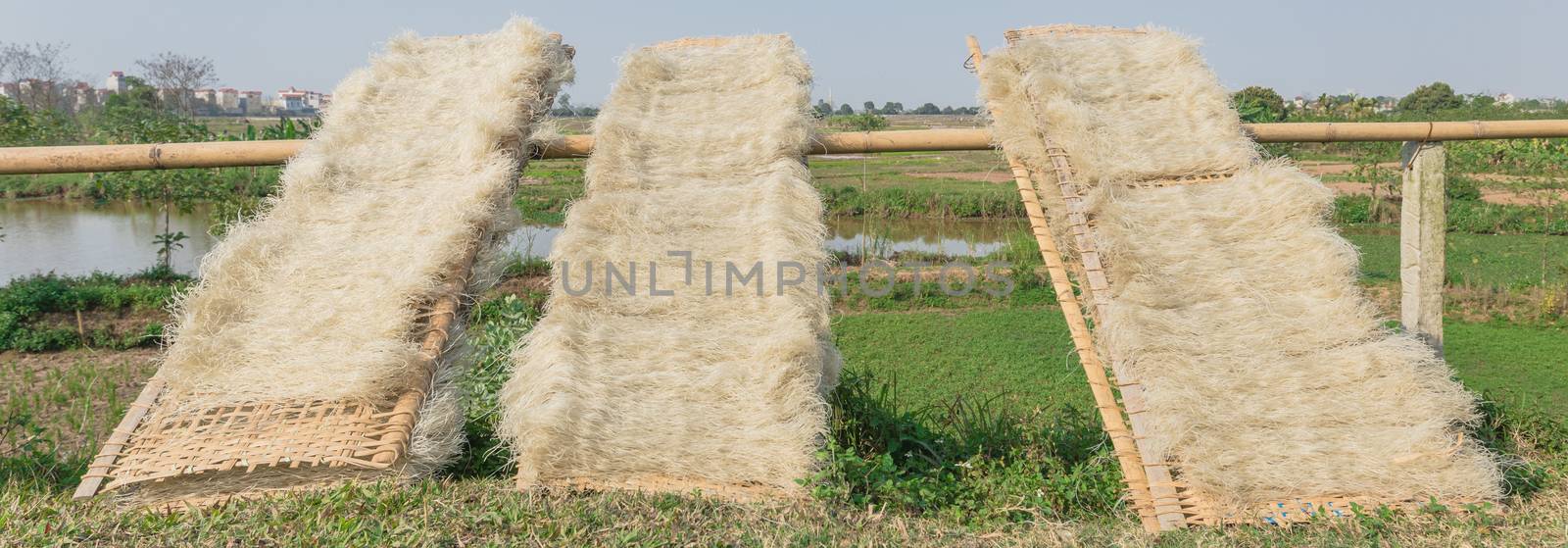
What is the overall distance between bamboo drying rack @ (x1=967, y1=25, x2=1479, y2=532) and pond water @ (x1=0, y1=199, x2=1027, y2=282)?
27.1 feet

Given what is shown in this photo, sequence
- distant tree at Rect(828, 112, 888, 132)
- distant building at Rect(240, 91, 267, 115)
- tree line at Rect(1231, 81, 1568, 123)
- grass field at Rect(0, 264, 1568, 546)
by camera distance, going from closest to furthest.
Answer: grass field at Rect(0, 264, 1568, 546)
distant tree at Rect(828, 112, 888, 132)
tree line at Rect(1231, 81, 1568, 123)
distant building at Rect(240, 91, 267, 115)

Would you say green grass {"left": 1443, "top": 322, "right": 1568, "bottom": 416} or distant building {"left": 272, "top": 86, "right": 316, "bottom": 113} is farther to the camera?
distant building {"left": 272, "top": 86, "right": 316, "bottom": 113}

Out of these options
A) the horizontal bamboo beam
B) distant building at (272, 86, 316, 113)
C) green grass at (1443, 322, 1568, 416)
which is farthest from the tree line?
distant building at (272, 86, 316, 113)

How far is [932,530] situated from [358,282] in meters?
2.21

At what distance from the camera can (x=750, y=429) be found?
2908 millimetres

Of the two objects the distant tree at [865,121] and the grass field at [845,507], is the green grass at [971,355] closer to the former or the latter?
the grass field at [845,507]

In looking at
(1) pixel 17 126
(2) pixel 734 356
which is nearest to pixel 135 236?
(1) pixel 17 126

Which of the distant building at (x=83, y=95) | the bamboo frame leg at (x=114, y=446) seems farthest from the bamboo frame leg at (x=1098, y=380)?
the distant building at (x=83, y=95)

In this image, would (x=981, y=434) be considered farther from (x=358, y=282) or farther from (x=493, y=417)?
(x=358, y=282)

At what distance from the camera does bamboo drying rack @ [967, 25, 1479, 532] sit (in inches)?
113

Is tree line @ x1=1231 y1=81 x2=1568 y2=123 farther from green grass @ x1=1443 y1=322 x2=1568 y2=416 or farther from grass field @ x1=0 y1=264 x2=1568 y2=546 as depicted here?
grass field @ x1=0 y1=264 x2=1568 y2=546

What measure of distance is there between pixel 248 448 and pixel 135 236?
15893mm

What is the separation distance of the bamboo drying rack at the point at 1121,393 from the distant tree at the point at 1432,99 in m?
33.8

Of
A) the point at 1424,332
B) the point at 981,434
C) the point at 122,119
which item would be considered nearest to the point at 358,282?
the point at 981,434
